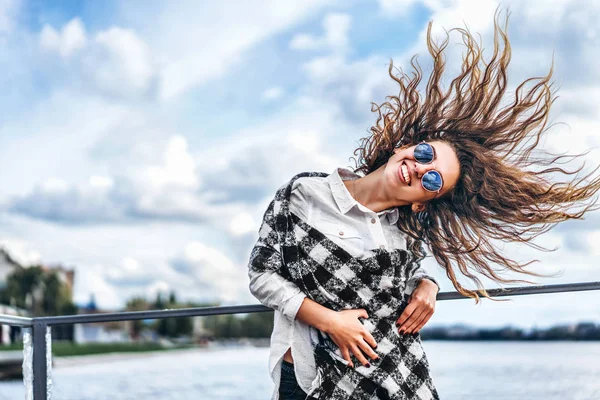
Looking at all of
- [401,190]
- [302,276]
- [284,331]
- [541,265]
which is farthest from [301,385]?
Result: [541,265]

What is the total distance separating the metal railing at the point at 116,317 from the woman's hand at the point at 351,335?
0.43 meters

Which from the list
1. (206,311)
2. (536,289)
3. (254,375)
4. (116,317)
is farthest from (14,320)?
(254,375)

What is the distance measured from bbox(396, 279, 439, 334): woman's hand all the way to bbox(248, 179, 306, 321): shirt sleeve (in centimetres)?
31

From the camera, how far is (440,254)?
6.68ft

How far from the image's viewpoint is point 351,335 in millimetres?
1684

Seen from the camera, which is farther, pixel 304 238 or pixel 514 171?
pixel 514 171

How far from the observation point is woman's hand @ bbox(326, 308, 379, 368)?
5.52 ft

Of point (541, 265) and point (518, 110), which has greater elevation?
point (518, 110)

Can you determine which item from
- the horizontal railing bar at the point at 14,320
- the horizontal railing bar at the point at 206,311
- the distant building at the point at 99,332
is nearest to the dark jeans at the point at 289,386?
the horizontal railing bar at the point at 206,311

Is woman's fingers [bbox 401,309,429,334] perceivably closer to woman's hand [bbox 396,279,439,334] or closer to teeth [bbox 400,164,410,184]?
woman's hand [bbox 396,279,439,334]

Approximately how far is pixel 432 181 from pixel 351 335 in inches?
19.8

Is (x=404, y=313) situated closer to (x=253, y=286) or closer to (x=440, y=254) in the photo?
(x=440, y=254)

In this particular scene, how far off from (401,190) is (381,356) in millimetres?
465

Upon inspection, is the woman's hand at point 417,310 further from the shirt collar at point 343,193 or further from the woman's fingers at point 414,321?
the shirt collar at point 343,193
